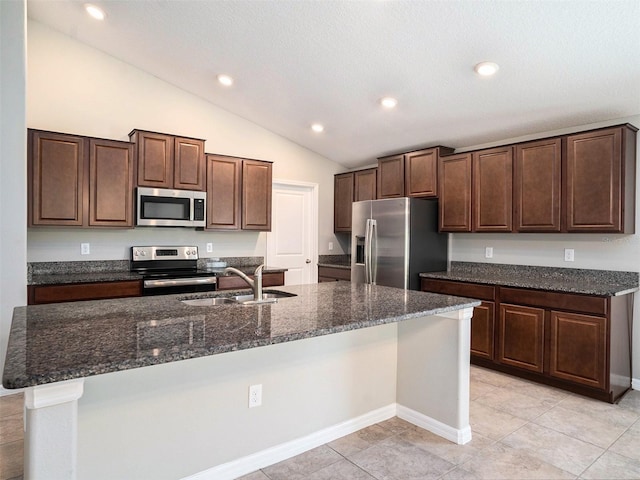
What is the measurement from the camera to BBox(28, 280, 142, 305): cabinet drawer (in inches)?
128

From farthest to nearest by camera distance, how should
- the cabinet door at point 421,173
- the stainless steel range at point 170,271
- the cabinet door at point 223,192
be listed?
1. the cabinet door at point 421,173
2. the cabinet door at point 223,192
3. the stainless steel range at point 170,271

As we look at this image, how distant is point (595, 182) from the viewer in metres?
3.24

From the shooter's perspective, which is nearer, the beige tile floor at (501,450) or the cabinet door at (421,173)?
the beige tile floor at (501,450)

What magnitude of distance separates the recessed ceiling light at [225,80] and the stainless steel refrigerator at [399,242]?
2.06 metres

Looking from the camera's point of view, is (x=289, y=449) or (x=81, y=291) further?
(x=81, y=291)

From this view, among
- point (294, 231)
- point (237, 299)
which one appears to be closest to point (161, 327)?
point (237, 299)

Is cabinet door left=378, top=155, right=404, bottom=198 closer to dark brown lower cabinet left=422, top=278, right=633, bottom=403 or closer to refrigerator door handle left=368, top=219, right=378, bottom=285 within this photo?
refrigerator door handle left=368, top=219, right=378, bottom=285

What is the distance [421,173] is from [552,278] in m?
1.77

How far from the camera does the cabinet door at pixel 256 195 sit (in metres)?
4.60

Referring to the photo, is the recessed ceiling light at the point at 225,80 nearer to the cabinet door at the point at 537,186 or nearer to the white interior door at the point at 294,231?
the white interior door at the point at 294,231

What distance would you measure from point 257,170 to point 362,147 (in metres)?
1.44

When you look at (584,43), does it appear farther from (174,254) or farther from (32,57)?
(32,57)

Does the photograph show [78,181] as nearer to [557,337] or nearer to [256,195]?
[256,195]

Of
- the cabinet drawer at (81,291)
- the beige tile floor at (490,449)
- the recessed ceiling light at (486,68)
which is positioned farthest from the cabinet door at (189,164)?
the recessed ceiling light at (486,68)
